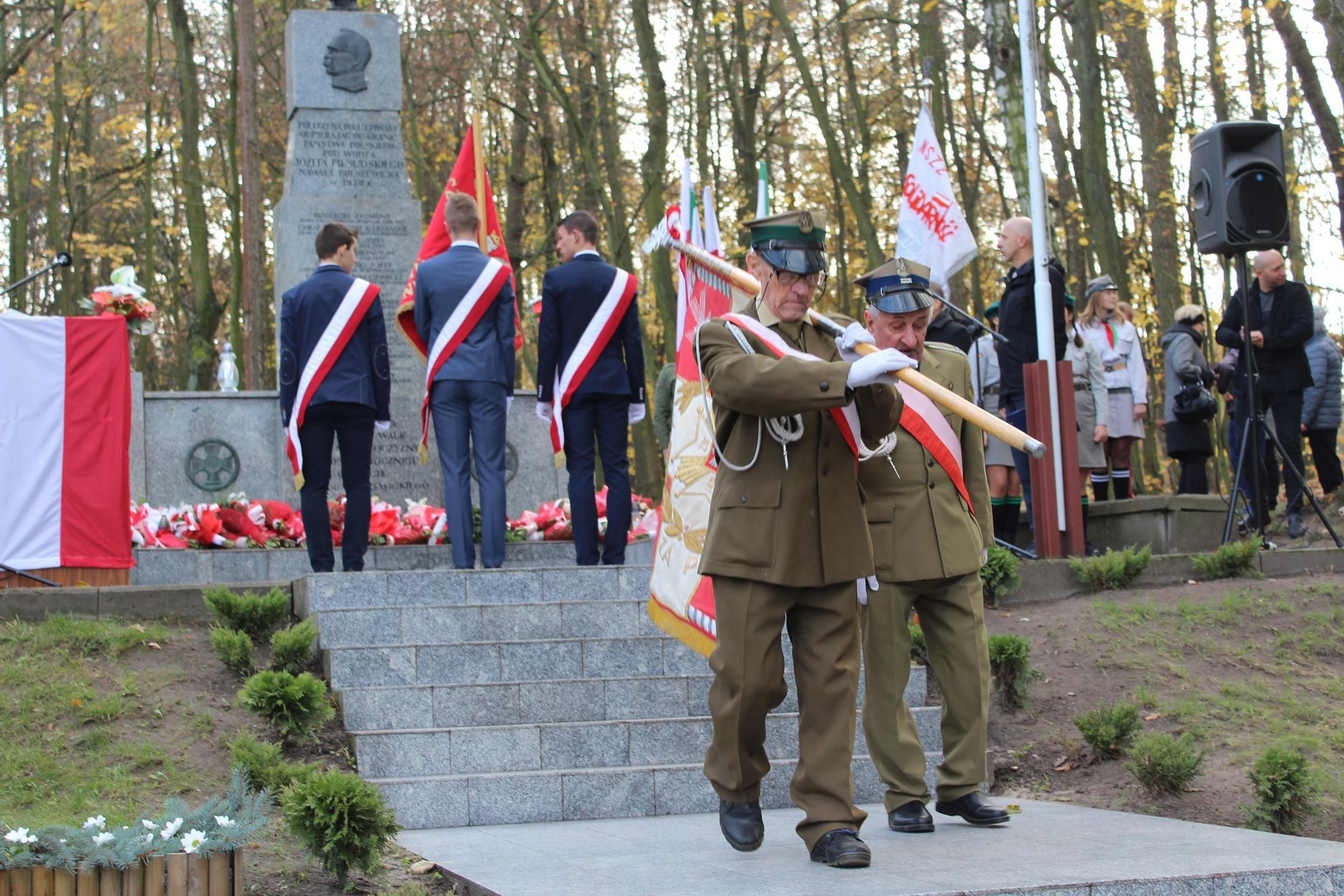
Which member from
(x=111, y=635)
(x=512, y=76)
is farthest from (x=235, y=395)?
(x=512, y=76)

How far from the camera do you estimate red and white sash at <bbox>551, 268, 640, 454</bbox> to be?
9.83 metres

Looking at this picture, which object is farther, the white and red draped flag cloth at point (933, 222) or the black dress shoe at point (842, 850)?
the white and red draped flag cloth at point (933, 222)

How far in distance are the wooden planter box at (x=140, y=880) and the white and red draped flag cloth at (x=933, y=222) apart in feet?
28.6

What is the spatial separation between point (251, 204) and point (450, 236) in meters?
11.5

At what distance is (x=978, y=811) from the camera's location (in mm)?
6051

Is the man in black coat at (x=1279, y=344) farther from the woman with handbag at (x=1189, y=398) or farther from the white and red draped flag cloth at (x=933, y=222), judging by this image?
the white and red draped flag cloth at (x=933, y=222)

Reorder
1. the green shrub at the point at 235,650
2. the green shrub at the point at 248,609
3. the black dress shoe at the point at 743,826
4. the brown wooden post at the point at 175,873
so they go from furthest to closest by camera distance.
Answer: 1. the green shrub at the point at 248,609
2. the green shrub at the point at 235,650
3. the black dress shoe at the point at 743,826
4. the brown wooden post at the point at 175,873

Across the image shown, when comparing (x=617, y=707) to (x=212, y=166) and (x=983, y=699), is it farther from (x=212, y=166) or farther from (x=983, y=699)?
(x=212, y=166)

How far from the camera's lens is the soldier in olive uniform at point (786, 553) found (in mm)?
5266

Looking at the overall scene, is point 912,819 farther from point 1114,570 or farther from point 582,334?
point 582,334

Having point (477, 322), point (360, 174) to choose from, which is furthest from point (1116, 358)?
point (360, 174)

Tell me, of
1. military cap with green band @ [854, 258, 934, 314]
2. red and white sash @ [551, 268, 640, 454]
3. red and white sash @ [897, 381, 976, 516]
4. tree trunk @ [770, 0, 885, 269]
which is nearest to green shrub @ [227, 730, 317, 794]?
red and white sash @ [897, 381, 976, 516]

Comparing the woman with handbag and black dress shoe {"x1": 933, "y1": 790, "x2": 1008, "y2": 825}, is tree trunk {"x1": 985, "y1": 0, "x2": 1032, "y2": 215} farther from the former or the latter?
black dress shoe {"x1": 933, "y1": 790, "x2": 1008, "y2": 825}

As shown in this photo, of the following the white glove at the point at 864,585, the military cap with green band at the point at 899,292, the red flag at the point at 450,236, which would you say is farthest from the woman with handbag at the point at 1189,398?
the white glove at the point at 864,585
